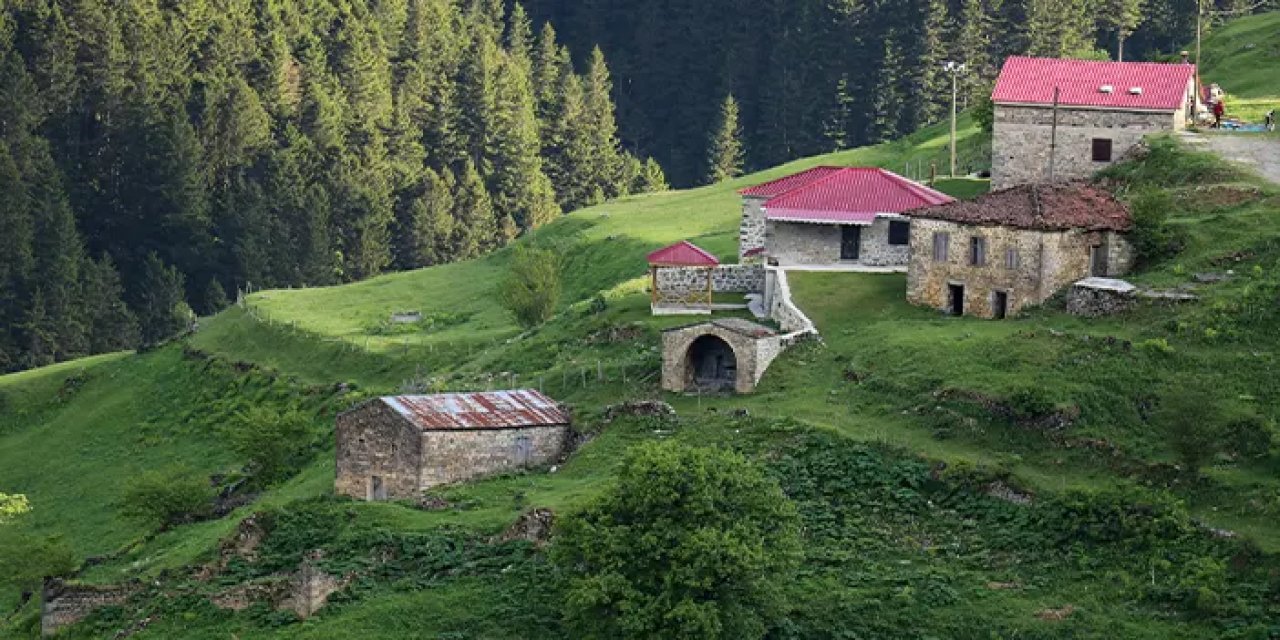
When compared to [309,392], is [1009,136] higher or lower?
higher

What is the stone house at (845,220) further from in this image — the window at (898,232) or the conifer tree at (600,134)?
the conifer tree at (600,134)

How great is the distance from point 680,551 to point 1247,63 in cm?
5369

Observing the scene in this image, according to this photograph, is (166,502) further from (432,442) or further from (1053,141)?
(1053,141)

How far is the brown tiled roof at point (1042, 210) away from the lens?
232ft

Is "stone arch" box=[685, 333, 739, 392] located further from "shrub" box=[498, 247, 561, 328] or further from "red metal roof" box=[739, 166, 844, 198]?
"shrub" box=[498, 247, 561, 328]

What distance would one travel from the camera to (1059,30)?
132625mm

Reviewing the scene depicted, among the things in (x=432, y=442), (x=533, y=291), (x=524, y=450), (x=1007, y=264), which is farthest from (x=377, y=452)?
(x=533, y=291)

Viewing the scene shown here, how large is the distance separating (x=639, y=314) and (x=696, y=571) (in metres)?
25.6

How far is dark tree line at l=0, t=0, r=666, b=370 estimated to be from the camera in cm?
14412

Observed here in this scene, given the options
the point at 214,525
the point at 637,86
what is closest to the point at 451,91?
the point at 637,86

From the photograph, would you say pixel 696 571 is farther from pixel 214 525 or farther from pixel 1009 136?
pixel 1009 136

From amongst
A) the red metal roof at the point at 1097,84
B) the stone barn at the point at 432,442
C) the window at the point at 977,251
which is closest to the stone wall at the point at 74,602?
the stone barn at the point at 432,442

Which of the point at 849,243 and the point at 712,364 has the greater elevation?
the point at 849,243

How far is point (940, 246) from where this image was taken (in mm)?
72438
